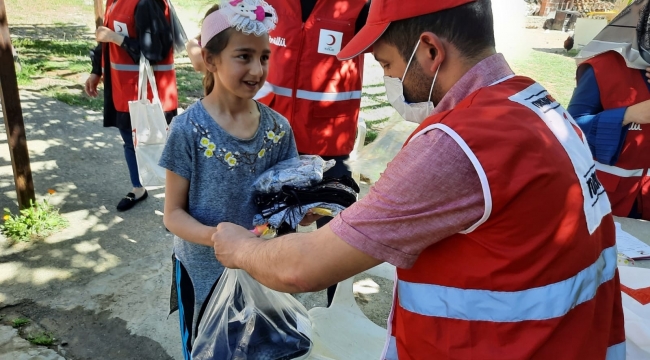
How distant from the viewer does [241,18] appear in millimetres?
1854

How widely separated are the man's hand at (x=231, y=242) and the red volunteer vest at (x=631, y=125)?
2015mm

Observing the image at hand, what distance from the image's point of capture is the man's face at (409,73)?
1.30 meters

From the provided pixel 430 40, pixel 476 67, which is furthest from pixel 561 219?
pixel 430 40

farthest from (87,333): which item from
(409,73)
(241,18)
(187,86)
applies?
(187,86)

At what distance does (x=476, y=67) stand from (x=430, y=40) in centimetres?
13

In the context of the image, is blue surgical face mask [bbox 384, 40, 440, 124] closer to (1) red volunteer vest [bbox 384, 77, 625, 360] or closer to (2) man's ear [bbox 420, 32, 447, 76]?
(2) man's ear [bbox 420, 32, 447, 76]

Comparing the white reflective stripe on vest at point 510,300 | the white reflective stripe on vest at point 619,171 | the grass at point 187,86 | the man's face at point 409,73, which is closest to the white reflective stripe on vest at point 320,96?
the white reflective stripe on vest at point 619,171

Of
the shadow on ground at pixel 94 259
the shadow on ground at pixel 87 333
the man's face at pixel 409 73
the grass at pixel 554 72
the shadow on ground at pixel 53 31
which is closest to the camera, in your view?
the man's face at pixel 409 73

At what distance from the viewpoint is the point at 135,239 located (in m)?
3.97

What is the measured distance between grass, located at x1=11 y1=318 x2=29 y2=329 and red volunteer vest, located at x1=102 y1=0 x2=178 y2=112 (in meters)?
1.76

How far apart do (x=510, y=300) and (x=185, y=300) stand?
4.64ft

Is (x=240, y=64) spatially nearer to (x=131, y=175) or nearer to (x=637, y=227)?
(x=637, y=227)

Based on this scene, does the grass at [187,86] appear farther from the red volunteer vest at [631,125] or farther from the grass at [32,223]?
the red volunteer vest at [631,125]

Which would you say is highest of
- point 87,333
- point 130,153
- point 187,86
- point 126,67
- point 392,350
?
point 126,67
